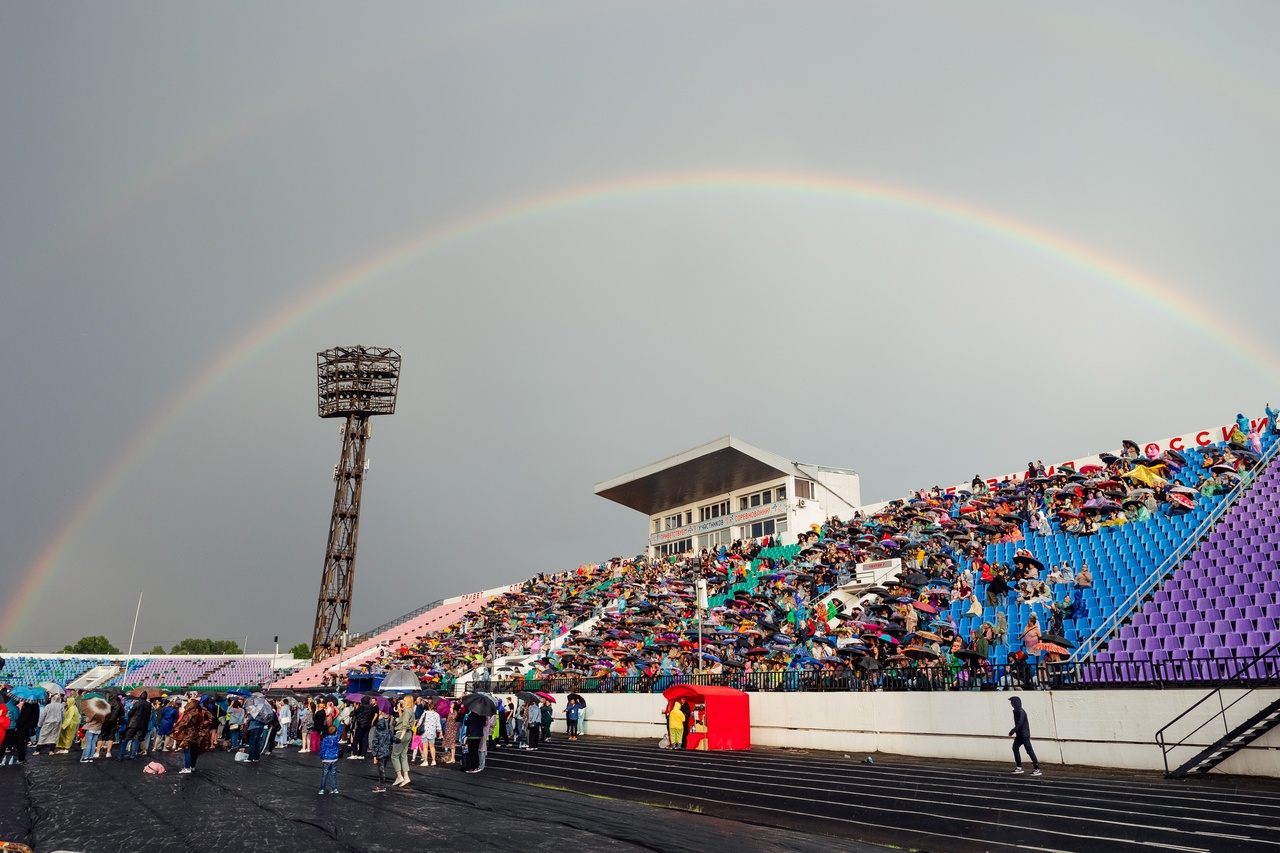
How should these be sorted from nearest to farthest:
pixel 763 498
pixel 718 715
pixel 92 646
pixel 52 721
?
pixel 52 721, pixel 718 715, pixel 763 498, pixel 92 646

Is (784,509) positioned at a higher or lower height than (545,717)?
higher

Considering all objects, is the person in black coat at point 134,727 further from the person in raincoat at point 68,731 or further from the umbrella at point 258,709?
the person in raincoat at point 68,731

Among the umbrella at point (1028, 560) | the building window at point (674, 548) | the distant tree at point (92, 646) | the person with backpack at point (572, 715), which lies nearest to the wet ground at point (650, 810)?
the umbrella at point (1028, 560)

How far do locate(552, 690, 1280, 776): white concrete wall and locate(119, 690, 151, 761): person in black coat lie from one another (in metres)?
18.1

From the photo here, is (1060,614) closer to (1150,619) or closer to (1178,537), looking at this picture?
(1150,619)

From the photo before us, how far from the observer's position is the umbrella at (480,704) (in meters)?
19.2

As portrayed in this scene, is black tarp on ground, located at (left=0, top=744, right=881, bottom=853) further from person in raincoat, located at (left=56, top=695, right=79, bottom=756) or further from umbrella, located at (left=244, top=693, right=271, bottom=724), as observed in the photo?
person in raincoat, located at (left=56, top=695, right=79, bottom=756)

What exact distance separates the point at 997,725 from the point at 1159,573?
7893 mm

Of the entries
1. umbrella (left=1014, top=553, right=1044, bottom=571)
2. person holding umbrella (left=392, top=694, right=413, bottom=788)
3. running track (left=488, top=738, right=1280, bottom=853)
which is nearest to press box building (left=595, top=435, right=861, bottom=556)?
umbrella (left=1014, top=553, right=1044, bottom=571)

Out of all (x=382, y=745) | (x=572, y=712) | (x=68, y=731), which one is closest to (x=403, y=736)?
(x=382, y=745)

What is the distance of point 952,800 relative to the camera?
1324cm

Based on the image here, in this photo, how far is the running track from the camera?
33.2ft

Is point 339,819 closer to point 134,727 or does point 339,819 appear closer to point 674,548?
point 134,727

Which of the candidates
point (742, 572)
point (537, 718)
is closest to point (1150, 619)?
point (537, 718)
